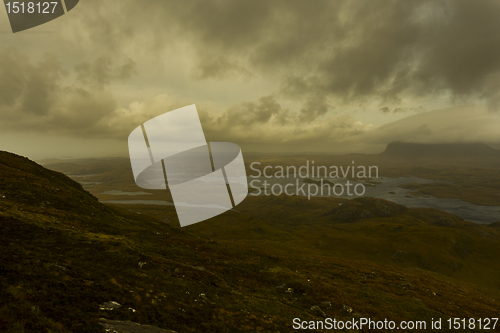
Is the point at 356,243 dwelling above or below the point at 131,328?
below

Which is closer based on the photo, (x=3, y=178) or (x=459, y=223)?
(x=3, y=178)

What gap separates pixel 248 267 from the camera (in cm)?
3722

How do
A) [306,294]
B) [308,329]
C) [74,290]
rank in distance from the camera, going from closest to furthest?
[74,290] < [308,329] < [306,294]

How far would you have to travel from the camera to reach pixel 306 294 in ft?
100

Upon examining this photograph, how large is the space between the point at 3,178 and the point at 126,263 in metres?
36.3

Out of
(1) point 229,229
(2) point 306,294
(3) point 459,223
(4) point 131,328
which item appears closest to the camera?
(4) point 131,328

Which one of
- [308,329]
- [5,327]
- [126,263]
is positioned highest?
[5,327]

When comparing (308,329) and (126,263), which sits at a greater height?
(126,263)

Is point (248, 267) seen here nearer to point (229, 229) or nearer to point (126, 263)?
point (126, 263)

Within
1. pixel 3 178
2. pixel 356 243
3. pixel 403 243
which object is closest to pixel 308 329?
pixel 3 178

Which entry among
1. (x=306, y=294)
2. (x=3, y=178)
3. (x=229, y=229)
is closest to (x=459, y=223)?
(x=229, y=229)

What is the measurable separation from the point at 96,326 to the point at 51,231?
61.2 ft

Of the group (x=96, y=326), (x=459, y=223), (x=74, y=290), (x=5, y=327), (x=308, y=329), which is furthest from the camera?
(x=459, y=223)

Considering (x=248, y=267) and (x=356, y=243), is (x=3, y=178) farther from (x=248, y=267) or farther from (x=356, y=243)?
(x=356, y=243)
